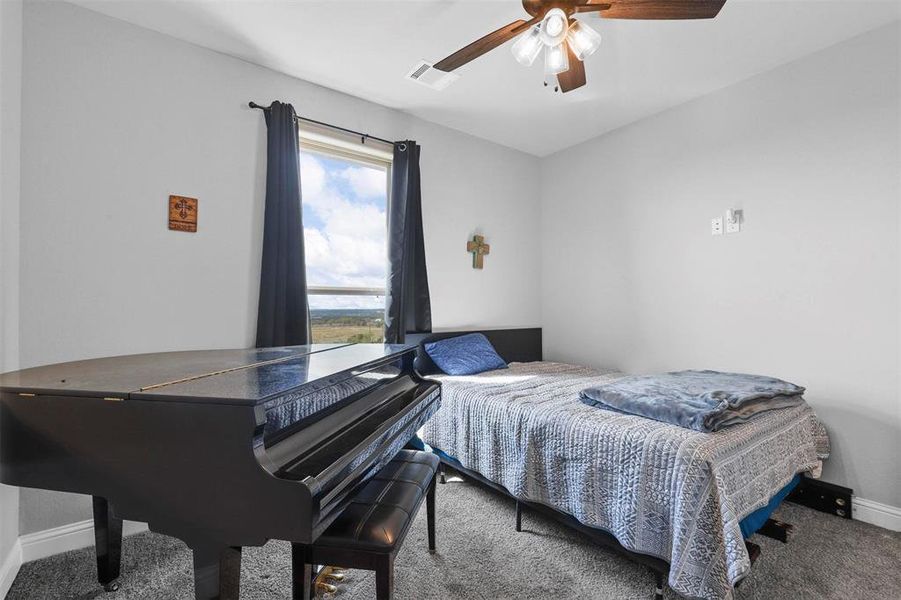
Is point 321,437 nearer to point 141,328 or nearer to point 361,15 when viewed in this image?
point 141,328

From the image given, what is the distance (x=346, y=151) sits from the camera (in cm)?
297

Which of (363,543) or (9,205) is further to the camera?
(9,205)

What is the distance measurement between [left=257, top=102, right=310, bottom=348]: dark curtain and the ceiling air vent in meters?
0.82

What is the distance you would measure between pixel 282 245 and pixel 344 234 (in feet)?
1.92

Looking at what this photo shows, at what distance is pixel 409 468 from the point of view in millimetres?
1629

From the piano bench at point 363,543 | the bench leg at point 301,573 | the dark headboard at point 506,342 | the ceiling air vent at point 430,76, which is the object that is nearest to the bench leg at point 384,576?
the piano bench at point 363,543

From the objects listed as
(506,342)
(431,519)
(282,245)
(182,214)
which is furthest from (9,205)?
(506,342)

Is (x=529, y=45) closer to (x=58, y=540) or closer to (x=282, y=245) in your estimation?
(x=282, y=245)

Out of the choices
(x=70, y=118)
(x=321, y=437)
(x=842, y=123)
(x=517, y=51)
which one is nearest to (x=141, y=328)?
(x=70, y=118)

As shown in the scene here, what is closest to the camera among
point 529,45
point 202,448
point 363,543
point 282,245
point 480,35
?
point 202,448

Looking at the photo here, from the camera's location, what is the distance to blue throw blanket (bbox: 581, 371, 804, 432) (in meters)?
1.66

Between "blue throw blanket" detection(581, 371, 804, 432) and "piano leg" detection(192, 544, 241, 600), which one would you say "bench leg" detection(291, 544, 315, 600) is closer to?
"piano leg" detection(192, 544, 241, 600)

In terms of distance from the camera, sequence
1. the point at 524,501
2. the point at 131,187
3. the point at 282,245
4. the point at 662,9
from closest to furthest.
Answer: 1. the point at 662,9
2. the point at 524,501
3. the point at 131,187
4. the point at 282,245

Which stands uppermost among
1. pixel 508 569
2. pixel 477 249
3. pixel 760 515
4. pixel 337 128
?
pixel 337 128
